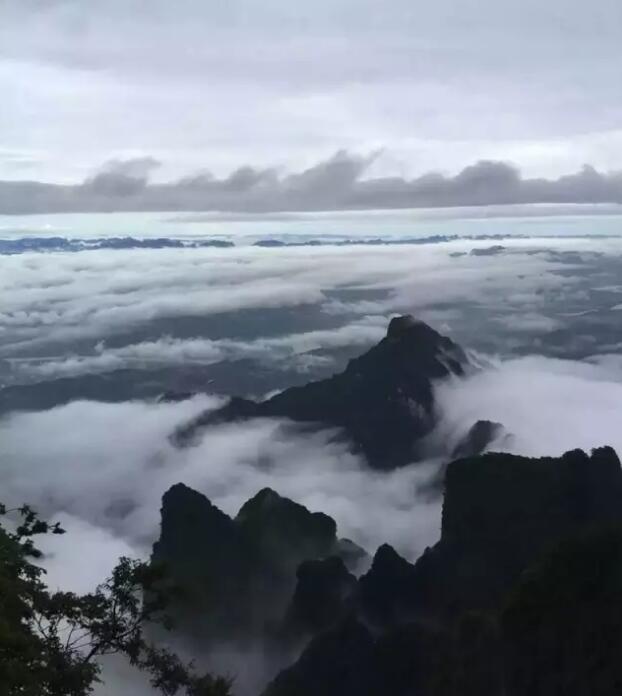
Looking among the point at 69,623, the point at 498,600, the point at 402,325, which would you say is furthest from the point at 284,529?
the point at 402,325

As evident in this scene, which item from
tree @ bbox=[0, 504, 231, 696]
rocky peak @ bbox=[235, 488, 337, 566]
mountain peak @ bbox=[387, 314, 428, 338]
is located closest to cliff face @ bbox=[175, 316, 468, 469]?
mountain peak @ bbox=[387, 314, 428, 338]

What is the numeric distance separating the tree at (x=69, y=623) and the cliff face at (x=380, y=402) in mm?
45497

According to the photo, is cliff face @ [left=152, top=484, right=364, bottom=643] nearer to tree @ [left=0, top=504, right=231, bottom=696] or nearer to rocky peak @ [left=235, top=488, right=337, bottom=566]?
rocky peak @ [left=235, top=488, right=337, bottom=566]

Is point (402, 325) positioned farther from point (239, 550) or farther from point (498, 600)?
point (498, 600)

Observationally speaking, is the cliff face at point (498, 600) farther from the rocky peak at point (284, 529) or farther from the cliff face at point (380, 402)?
the cliff face at point (380, 402)

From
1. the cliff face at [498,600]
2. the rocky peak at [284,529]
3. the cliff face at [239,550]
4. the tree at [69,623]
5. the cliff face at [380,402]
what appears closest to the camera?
the tree at [69,623]

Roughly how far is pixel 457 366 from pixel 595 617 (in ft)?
145

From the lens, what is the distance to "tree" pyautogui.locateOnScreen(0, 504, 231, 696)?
7.54 meters

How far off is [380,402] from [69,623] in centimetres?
4822

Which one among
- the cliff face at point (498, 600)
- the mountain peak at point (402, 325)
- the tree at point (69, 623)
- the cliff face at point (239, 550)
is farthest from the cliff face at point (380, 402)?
the tree at point (69, 623)

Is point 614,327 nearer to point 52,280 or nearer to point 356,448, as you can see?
point 356,448

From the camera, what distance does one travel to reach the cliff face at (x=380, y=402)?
5578cm

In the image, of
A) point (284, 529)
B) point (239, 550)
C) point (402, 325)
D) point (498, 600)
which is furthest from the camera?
point (402, 325)

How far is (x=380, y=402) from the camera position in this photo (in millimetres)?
57031
